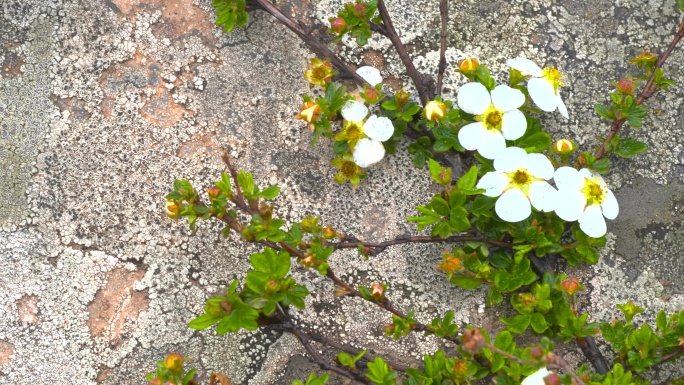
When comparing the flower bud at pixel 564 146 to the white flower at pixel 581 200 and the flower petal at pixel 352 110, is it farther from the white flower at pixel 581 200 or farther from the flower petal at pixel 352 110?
the flower petal at pixel 352 110

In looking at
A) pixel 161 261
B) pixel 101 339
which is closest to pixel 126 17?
pixel 161 261

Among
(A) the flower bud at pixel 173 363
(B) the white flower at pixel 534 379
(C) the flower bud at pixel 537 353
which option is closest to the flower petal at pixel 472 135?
(B) the white flower at pixel 534 379

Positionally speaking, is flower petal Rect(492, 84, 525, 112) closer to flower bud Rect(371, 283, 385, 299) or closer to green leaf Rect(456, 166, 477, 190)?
green leaf Rect(456, 166, 477, 190)

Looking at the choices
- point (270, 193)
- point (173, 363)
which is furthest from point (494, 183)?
point (173, 363)

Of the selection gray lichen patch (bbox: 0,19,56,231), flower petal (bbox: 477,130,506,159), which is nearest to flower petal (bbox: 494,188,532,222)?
flower petal (bbox: 477,130,506,159)

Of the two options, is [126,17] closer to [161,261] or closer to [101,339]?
[161,261]
